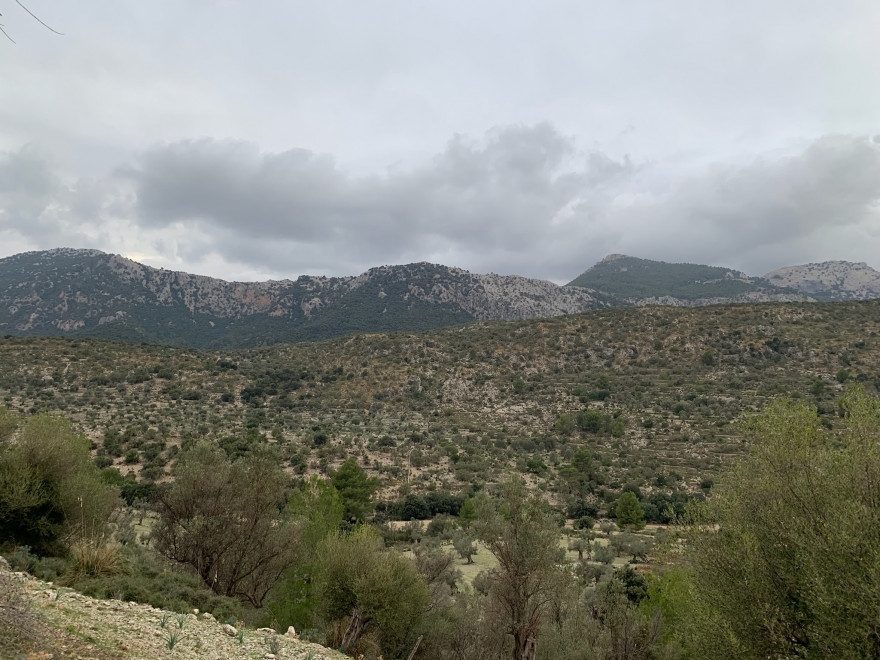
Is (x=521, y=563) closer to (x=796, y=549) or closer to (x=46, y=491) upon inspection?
(x=796, y=549)

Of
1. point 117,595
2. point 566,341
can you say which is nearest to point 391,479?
point 117,595

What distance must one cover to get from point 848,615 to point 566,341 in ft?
252

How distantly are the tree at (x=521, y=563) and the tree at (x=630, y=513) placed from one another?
2108cm

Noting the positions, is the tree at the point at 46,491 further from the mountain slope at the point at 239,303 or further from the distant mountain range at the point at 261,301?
the mountain slope at the point at 239,303

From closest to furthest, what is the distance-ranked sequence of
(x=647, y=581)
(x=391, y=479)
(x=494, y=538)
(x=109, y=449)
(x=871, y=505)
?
(x=871, y=505)
(x=494, y=538)
(x=647, y=581)
(x=109, y=449)
(x=391, y=479)

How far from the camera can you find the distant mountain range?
5846 inches

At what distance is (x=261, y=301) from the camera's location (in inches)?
7657

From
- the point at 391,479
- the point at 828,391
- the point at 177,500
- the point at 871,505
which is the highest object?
the point at 871,505

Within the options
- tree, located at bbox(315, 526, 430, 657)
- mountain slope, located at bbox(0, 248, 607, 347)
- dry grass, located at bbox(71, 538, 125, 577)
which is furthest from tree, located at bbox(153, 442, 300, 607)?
mountain slope, located at bbox(0, 248, 607, 347)

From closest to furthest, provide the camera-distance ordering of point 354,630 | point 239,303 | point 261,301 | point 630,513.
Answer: point 354,630 → point 630,513 → point 239,303 → point 261,301

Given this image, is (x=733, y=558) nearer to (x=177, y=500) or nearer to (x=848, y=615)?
(x=848, y=615)

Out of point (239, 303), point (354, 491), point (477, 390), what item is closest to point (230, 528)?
point (354, 491)

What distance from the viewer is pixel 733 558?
999cm

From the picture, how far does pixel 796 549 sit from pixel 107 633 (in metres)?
13.2
